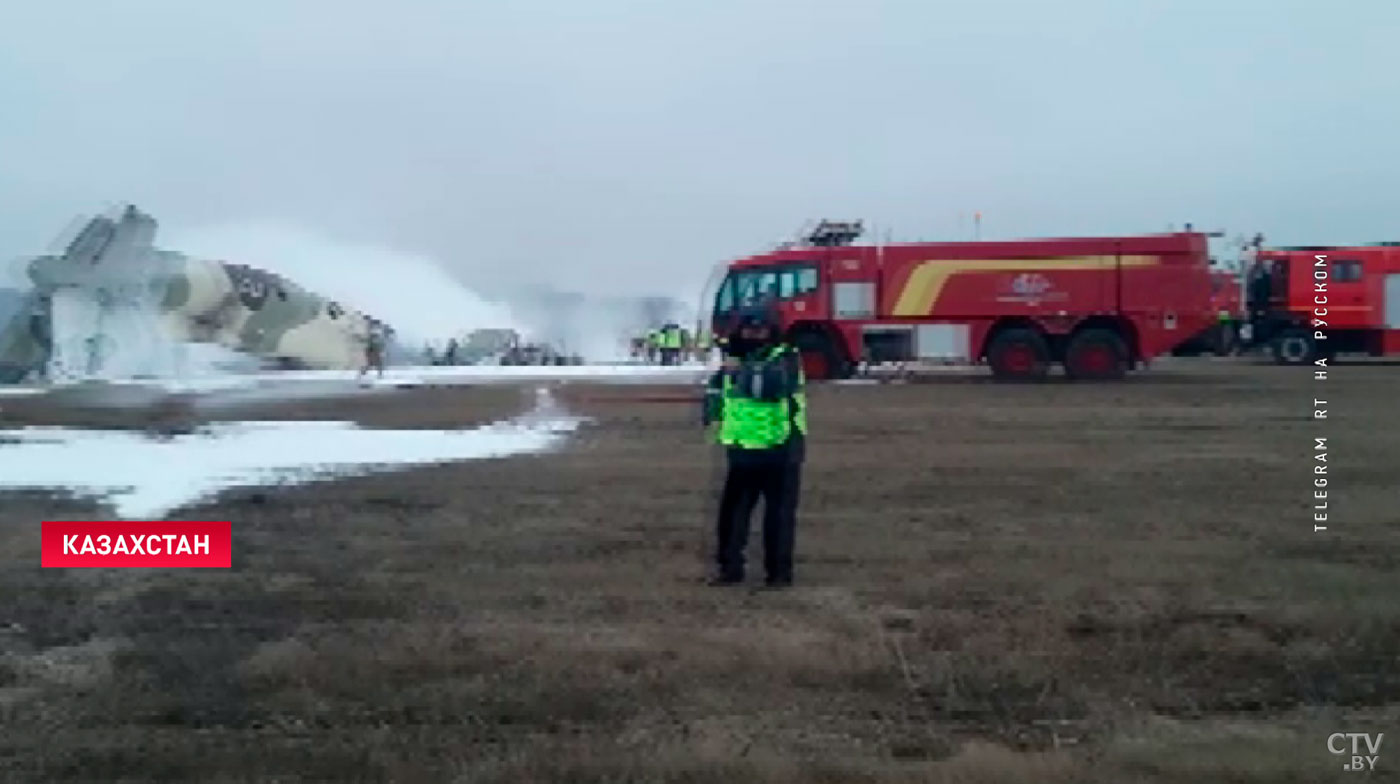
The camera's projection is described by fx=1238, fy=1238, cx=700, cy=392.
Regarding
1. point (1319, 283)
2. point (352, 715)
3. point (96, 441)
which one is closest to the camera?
point (352, 715)

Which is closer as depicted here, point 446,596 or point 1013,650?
point 1013,650

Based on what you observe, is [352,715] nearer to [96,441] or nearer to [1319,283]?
[96,441]

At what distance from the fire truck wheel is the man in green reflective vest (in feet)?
65.9

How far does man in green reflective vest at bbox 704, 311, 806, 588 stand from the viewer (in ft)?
23.7

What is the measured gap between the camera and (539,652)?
5.90m

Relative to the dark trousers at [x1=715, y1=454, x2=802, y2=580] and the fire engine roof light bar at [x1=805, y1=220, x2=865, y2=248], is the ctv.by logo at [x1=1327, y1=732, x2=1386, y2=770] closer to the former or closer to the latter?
the dark trousers at [x1=715, y1=454, x2=802, y2=580]

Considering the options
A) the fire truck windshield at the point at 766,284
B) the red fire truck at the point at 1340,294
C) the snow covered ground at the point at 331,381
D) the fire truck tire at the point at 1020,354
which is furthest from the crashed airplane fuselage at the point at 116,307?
the red fire truck at the point at 1340,294

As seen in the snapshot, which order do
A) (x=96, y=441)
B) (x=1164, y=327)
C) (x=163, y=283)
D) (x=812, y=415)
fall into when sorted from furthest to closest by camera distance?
(x=163, y=283) < (x=1164, y=327) < (x=812, y=415) < (x=96, y=441)

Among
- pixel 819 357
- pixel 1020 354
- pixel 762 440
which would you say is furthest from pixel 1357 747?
pixel 819 357

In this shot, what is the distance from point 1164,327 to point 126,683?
A: 2368 cm

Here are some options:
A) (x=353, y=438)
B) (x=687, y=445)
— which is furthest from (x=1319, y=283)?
(x=353, y=438)

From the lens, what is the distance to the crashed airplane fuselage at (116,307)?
3316 cm

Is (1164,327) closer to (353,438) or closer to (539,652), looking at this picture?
(353,438)

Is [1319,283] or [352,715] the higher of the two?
[1319,283]
